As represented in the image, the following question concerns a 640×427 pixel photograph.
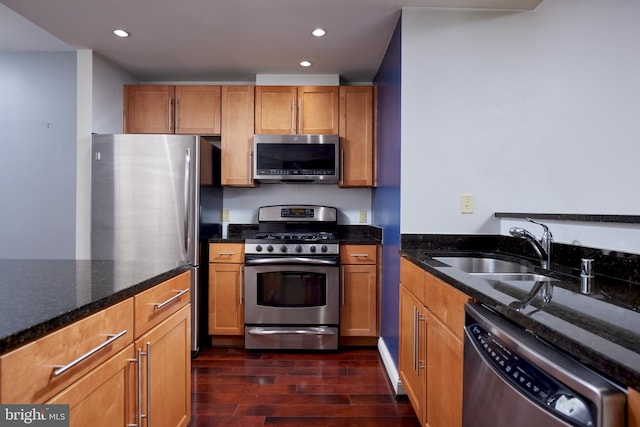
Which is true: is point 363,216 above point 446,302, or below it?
above

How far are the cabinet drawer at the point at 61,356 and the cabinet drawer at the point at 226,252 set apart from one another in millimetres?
1770

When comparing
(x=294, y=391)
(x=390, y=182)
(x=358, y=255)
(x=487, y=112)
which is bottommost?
(x=294, y=391)

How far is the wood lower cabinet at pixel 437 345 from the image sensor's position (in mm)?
1205

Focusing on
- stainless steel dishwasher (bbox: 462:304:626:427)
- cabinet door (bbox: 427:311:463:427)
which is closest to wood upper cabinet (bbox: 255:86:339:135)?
cabinet door (bbox: 427:311:463:427)

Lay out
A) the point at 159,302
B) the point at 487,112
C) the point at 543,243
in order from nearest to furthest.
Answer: the point at 159,302 → the point at 543,243 → the point at 487,112

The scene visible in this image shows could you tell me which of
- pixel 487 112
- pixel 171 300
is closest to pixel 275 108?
pixel 487 112

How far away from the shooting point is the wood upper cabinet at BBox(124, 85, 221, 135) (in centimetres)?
298

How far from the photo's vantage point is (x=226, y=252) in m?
2.74

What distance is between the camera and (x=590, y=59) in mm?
1913

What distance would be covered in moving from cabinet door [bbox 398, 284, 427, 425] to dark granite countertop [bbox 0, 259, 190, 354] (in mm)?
1152

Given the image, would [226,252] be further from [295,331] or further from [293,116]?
[293,116]

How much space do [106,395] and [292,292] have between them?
184 cm

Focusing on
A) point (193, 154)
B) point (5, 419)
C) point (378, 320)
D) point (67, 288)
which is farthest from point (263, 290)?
point (5, 419)

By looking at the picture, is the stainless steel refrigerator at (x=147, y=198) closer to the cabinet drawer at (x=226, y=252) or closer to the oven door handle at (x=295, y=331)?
the cabinet drawer at (x=226, y=252)
